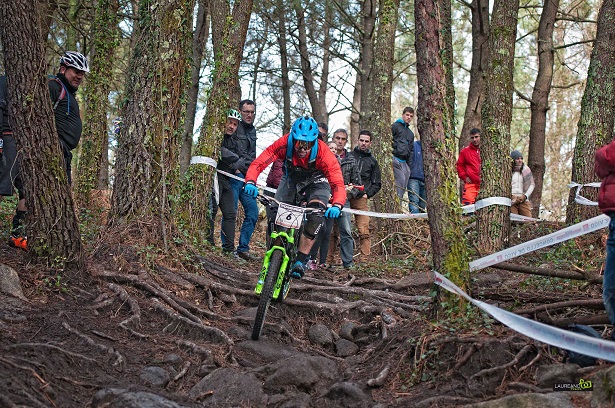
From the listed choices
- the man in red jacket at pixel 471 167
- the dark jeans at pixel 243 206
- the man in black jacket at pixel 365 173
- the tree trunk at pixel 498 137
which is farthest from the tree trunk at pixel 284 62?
the dark jeans at pixel 243 206

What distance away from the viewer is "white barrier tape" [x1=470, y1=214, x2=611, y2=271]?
572 centimetres

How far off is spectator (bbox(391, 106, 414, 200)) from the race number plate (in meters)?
5.89

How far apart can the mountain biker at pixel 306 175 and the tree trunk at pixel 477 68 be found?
8.63 metres

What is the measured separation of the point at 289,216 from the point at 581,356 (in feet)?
11.3

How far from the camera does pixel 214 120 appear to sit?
Answer: 10633mm

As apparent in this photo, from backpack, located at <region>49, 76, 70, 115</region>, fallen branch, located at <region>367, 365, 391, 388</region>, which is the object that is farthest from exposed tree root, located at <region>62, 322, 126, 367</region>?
backpack, located at <region>49, 76, 70, 115</region>

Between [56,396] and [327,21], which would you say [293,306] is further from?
[327,21]

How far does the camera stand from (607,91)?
1119 centimetres

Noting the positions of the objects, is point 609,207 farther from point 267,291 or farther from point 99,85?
point 99,85

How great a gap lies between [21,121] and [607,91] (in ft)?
29.5

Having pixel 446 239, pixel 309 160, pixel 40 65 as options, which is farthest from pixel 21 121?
pixel 446 239

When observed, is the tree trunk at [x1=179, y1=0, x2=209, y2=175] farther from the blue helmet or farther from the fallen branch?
the fallen branch

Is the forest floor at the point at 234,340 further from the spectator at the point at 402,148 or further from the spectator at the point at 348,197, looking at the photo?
the spectator at the point at 402,148

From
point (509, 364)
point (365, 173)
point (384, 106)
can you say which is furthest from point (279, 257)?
point (384, 106)
